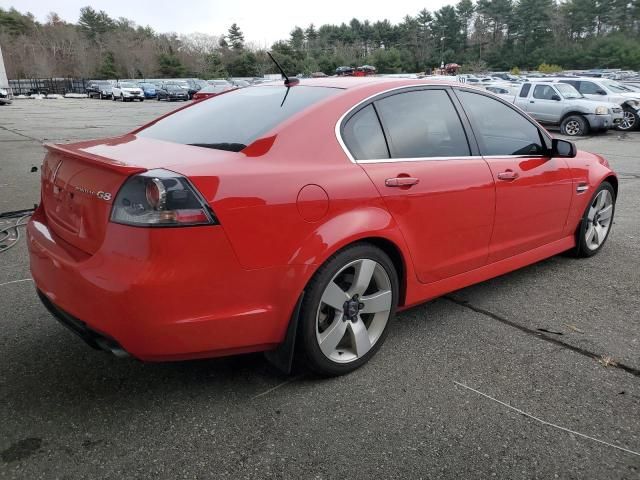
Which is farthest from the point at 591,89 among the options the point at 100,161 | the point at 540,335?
the point at 100,161

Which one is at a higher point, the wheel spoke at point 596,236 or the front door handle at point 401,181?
the front door handle at point 401,181

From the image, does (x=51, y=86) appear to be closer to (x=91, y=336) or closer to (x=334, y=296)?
(x=91, y=336)

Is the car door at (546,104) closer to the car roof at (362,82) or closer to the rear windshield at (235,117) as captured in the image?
the car roof at (362,82)

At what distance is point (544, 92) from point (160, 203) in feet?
56.0

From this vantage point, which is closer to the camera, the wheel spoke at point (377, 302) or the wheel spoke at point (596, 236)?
the wheel spoke at point (377, 302)

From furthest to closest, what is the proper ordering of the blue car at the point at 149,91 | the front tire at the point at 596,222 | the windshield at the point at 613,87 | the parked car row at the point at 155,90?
the blue car at the point at 149,91 < the parked car row at the point at 155,90 < the windshield at the point at 613,87 < the front tire at the point at 596,222

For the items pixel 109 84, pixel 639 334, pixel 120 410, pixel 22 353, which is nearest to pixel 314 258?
pixel 120 410

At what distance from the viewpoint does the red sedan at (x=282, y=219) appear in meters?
2.28

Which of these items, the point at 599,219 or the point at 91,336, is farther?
the point at 599,219

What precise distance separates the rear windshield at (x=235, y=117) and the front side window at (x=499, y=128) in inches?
41.6

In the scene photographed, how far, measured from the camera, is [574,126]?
1641 cm

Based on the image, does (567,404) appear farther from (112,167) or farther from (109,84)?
(109,84)

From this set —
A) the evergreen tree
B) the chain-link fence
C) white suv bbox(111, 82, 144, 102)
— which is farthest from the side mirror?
the evergreen tree

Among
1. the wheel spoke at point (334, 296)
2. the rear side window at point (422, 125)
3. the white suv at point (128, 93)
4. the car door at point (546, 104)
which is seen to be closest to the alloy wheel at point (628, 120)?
the car door at point (546, 104)
